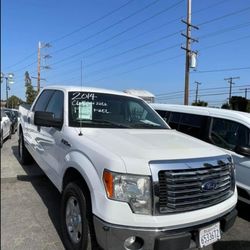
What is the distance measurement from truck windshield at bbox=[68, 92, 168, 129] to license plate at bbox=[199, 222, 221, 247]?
1701mm

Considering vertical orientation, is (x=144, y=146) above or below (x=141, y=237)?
above

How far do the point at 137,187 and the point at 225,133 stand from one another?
11.0 ft

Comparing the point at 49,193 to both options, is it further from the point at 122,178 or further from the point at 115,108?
the point at 122,178

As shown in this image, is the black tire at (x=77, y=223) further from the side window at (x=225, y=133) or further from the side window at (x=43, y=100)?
the side window at (x=225, y=133)

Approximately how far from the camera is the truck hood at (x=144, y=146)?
295cm

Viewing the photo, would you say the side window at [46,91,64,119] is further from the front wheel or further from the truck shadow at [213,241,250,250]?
the truck shadow at [213,241,250,250]

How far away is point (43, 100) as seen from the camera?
5.92 meters

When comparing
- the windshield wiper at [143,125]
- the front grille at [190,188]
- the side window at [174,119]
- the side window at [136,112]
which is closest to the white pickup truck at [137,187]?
the front grille at [190,188]

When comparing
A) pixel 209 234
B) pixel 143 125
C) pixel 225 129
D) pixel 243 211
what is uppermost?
pixel 143 125

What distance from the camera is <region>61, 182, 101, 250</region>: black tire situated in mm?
3082

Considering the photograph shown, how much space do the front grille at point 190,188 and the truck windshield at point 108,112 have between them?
1468 mm

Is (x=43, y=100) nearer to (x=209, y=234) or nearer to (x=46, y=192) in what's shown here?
(x=46, y=192)

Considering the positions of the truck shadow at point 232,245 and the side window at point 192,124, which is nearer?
the truck shadow at point 232,245

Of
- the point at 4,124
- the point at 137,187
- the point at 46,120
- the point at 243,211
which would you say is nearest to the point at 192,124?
the point at 243,211
